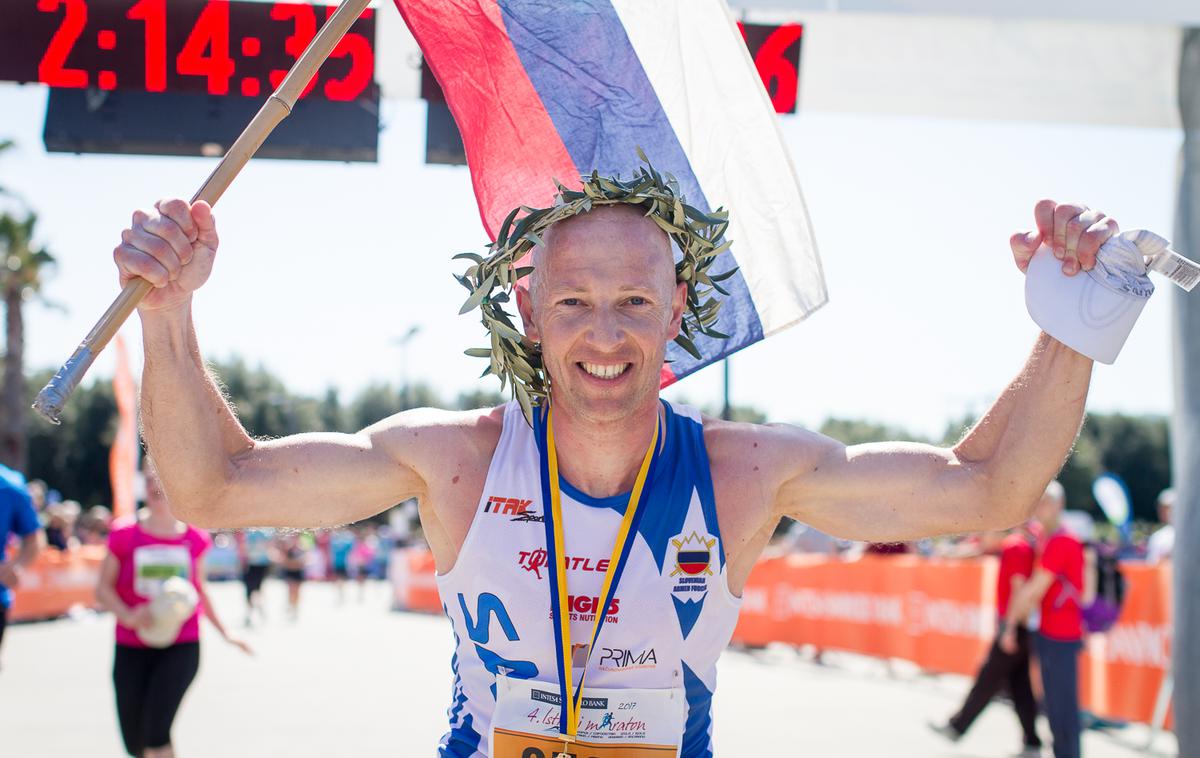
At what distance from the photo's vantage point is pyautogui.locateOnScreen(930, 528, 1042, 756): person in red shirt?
9.53 meters

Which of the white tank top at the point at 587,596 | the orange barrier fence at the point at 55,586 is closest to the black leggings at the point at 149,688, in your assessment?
the white tank top at the point at 587,596

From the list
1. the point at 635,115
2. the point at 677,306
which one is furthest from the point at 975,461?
the point at 635,115

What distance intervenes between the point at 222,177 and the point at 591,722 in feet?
5.05

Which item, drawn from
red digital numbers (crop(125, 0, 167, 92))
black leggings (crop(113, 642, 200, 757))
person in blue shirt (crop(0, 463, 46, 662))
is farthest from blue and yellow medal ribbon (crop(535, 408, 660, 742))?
person in blue shirt (crop(0, 463, 46, 662))

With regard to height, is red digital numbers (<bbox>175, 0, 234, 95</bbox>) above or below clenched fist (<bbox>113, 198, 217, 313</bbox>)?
above

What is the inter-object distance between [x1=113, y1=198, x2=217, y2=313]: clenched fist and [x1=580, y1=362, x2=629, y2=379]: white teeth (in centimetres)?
89

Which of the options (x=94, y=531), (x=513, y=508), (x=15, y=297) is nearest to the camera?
(x=513, y=508)

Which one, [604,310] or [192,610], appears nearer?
[604,310]

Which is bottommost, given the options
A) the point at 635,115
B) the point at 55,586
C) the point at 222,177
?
the point at 55,586

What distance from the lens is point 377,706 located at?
38.4ft

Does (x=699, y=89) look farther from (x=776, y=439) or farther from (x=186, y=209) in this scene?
(x=186, y=209)

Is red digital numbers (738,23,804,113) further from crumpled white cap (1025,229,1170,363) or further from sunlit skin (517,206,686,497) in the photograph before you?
crumpled white cap (1025,229,1170,363)

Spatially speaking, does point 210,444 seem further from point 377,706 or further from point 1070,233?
point 377,706

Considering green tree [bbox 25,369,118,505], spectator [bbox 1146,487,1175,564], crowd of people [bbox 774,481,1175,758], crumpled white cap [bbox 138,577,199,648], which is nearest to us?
crumpled white cap [bbox 138,577,199,648]
